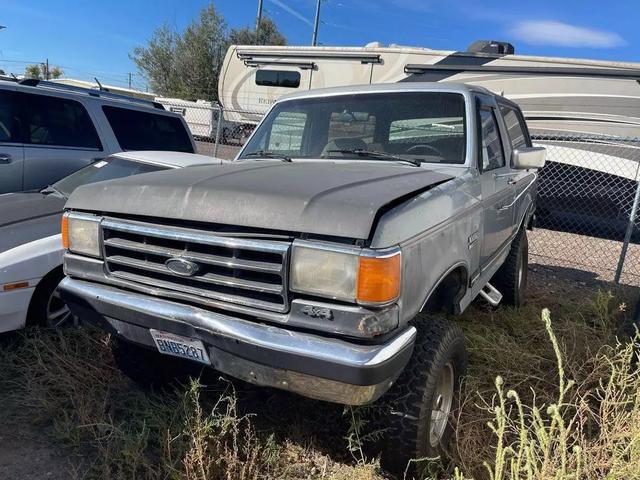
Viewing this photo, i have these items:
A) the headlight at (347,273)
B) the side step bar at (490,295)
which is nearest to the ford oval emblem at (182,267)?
the headlight at (347,273)

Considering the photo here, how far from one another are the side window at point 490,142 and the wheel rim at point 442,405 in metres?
1.41

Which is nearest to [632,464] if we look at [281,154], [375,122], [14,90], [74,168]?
[375,122]

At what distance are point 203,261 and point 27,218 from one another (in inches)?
93.3

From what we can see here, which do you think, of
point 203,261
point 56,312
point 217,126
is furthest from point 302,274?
point 217,126

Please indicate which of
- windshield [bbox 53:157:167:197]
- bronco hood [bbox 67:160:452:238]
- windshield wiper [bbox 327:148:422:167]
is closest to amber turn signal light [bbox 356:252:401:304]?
bronco hood [bbox 67:160:452:238]

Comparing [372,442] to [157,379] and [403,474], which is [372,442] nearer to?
[403,474]

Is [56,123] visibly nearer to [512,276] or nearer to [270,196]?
[270,196]

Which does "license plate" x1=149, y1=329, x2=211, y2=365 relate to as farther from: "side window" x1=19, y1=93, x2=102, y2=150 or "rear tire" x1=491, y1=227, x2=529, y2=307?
"side window" x1=19, y1=93, x2=102, y2=150

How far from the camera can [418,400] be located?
7.34 feet

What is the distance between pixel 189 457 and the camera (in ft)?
7.89

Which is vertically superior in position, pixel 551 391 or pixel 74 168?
pixel 74 168

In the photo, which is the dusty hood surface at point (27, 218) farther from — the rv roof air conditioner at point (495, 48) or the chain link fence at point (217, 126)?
the rv roof air conditioner at point (495, 48)

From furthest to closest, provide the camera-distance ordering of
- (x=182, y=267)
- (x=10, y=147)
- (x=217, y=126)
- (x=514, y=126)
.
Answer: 1. (x=217, y=126)
2. (x=10, y=147)
3. (x=514, y=126)
4. (x=182, y=267)

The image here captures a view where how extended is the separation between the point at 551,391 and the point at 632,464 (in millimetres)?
1265
